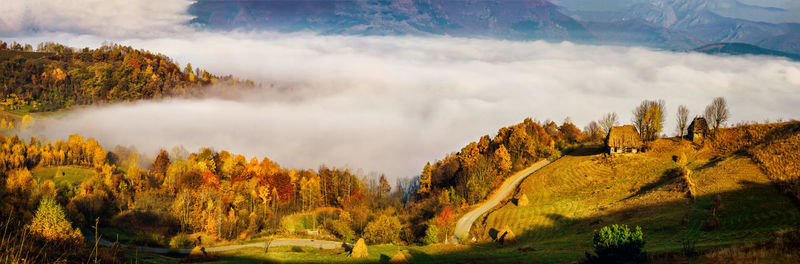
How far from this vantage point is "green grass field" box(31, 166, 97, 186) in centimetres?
12812

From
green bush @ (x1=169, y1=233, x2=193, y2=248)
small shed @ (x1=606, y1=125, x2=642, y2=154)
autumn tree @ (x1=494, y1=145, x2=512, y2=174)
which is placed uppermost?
small shed @ (x1=606, y1=125, x2=642, y2=154)

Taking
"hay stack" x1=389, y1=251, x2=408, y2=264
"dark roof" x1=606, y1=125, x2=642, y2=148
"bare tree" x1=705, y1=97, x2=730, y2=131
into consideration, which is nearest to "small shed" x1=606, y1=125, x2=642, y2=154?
"dark roof" x1=606, y1=125, x2=642, y2=148

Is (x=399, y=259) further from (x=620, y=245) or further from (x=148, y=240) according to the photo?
(x=148, y=240)

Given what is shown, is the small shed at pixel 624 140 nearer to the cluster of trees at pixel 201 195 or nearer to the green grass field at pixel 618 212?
the green grass field at pixel 618 212

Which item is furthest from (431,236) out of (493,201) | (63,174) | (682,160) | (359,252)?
(63,174)

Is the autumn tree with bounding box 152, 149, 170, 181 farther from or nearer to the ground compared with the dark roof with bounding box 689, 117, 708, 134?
nearer to the ground

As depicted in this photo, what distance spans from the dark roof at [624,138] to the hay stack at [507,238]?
1266 inches

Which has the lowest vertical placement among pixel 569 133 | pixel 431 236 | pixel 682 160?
pixel 431 236

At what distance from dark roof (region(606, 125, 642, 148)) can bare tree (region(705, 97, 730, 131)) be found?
10757 mm

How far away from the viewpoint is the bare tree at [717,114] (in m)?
77.4

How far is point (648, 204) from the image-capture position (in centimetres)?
5962

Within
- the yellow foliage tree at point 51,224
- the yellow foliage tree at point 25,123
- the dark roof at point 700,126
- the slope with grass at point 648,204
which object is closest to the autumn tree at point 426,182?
the slope with grass at point 648,204

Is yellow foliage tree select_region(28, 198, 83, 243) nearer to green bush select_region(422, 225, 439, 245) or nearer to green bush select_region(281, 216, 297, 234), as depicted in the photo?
green bush select_region(422, 225, 439, 245)

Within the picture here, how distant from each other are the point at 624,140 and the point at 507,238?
34730 millimetres
